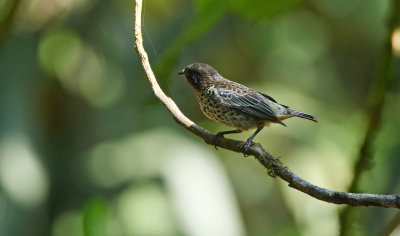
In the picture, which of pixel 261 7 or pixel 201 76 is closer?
pixel 261 7

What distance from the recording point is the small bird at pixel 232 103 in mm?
2816

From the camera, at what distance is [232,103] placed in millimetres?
2887

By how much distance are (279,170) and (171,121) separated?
2.94 metres

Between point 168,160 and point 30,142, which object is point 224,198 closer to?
point 168,160

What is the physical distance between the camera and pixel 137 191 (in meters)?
4.40

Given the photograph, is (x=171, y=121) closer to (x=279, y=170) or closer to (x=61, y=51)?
(x=61, y=51)

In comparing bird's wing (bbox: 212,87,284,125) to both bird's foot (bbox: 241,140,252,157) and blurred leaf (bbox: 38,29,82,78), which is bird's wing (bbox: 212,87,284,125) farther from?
blurred leaf (bbox: 38,29,82,78)

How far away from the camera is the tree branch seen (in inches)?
67.4

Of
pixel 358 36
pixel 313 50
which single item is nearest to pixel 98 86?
pixel 313 50

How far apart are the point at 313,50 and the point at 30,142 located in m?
3.90

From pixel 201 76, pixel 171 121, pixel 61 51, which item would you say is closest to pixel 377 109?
pixel 201 76

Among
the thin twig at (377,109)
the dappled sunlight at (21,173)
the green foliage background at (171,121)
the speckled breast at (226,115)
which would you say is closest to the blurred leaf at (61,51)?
the green foliage background at (171,121)

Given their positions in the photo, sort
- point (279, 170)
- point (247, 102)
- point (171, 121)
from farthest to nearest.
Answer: point (171, 121) → point (247, 102) → point (279, 170)

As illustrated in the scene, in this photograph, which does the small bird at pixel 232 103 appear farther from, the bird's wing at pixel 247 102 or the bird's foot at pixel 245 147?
the bird's foot at pixel 245 147
